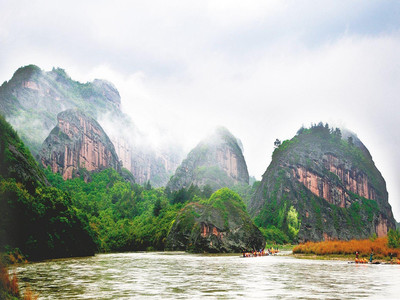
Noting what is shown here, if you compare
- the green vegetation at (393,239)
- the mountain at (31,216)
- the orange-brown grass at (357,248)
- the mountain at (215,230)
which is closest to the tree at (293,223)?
the mountain at (215,230)

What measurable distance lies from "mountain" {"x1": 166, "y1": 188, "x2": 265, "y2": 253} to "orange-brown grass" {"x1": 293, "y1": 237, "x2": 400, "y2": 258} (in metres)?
21.5

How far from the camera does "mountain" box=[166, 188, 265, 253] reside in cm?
8806

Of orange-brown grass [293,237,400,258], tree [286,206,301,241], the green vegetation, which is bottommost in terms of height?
orange-brown grass [293,237,400,258]

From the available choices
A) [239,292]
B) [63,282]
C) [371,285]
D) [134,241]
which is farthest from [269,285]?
[134,241]

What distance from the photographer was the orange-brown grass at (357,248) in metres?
51.1

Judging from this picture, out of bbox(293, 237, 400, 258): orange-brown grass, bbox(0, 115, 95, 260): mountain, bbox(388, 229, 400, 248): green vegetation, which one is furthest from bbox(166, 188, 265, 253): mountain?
bbox(388, 229, 400, 248): green vegetation

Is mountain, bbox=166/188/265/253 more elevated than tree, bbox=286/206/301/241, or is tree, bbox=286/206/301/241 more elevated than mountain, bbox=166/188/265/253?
tree, bbox=286/206/301/241

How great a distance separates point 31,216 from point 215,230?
47089mm

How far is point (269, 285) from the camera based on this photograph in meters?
23.7

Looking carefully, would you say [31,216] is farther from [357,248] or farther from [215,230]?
[215,230]

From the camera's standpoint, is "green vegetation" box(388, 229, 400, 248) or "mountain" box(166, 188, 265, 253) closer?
"green vegetation" box(388, 229, 400, 248)

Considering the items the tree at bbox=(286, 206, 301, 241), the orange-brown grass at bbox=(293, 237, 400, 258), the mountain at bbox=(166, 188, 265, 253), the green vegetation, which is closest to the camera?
the green vegetation

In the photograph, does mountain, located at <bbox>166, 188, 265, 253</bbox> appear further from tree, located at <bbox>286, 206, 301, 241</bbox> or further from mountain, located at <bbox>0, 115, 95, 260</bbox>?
tree, located at <bbox>286, 206, 301, 241</bbox>

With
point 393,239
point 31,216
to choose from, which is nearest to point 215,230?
point 393,239
